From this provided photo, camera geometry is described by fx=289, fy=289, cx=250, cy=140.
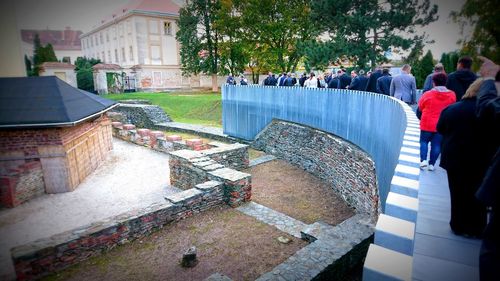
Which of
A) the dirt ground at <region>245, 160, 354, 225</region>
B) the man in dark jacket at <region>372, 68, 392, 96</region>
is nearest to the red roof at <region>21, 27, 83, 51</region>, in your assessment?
the dirt ground at <region>245, 160, 354, 225</region>

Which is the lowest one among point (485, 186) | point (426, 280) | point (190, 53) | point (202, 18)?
point (426, 280)

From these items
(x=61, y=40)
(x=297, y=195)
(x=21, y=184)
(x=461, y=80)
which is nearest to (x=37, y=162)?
(x=21, y=184)

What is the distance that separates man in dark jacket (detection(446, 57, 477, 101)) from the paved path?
179 inches

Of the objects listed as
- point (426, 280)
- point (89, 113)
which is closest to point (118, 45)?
point (89, 113)

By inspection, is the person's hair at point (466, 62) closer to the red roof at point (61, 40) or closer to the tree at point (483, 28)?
the tree at point (483, 28)

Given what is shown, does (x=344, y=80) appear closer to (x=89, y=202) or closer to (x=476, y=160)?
(x=476, y=160)

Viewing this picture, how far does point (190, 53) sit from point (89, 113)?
23.8 meters

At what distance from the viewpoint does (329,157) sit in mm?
11180

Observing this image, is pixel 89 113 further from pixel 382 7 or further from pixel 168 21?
pixel 168 21

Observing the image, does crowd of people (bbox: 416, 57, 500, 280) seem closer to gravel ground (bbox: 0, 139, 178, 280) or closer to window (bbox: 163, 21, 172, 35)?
gravel ground (bbox: 0, 139, 178, 280)

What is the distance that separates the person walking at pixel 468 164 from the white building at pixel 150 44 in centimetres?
4029

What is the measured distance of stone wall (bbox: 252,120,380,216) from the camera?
8234mm

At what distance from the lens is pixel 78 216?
879 cm

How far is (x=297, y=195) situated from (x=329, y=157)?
215cm
